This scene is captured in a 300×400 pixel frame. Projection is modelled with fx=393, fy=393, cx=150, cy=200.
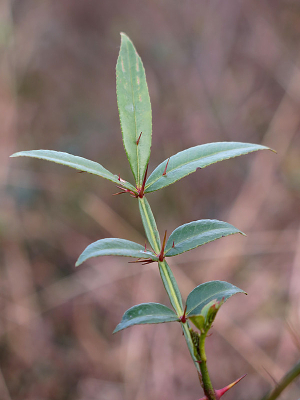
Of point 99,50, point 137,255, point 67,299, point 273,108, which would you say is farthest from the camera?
point 99,50

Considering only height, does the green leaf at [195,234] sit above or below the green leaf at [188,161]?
below

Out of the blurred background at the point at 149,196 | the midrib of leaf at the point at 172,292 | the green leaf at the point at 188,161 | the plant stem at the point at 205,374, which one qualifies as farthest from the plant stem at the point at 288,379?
the blurred background at the point at 149,196

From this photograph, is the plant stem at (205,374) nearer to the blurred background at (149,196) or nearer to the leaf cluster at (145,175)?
the leaf cluster at (145,175)

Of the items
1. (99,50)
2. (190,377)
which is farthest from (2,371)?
(99,50)

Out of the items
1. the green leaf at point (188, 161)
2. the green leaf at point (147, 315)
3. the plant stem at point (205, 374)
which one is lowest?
the plant stem at point (205, 374)

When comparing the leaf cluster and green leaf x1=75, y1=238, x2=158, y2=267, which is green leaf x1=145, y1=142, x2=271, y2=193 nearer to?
the leaf cluster

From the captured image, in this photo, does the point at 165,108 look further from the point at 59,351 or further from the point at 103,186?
the point at 59,351
